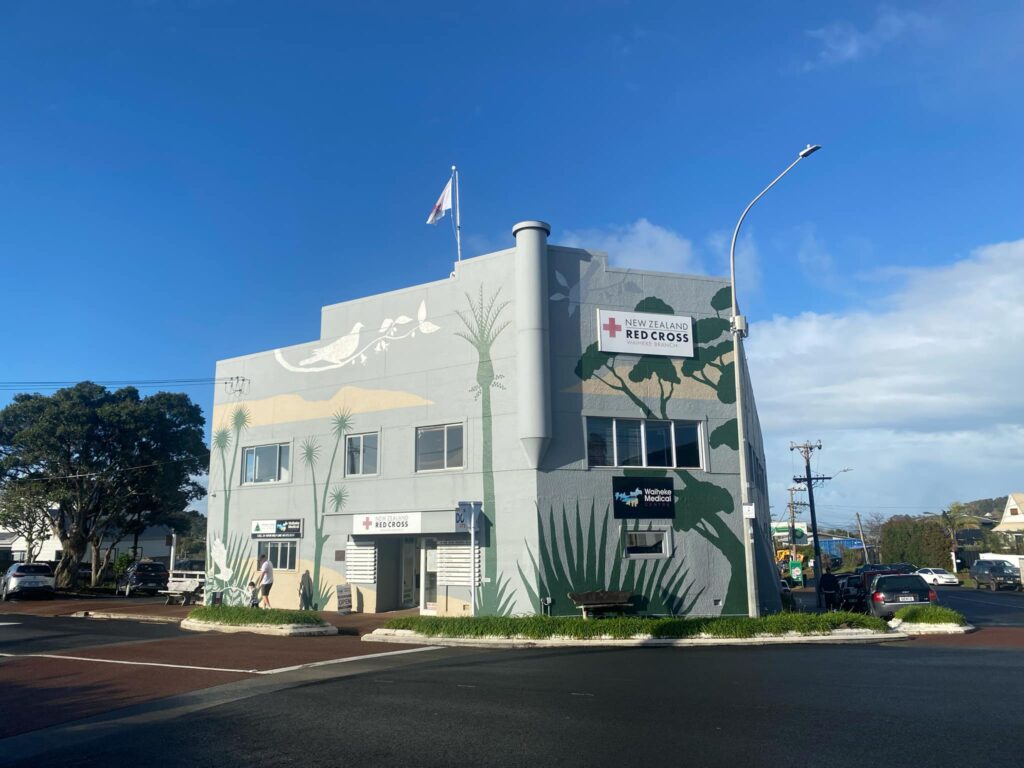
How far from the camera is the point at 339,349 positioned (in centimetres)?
2595

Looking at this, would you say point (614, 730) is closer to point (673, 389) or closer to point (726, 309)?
point (673, 389)

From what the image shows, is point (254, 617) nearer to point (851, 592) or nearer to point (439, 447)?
point (439, 447)

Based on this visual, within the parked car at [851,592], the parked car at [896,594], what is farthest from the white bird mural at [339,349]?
the parked car at [851,592]

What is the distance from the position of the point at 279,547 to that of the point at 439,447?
7.44 metres

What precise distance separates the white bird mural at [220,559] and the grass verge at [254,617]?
256 inches

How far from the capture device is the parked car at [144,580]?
39000mm

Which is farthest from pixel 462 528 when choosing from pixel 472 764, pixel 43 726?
pixel 472 764

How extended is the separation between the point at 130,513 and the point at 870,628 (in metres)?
41.5

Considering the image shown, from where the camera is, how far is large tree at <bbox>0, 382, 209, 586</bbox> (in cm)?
4206

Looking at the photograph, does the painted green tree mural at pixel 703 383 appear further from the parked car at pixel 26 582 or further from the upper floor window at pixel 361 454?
the parked car at pixel 26 582

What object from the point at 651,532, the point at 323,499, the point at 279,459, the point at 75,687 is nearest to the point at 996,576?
the point at 651,532

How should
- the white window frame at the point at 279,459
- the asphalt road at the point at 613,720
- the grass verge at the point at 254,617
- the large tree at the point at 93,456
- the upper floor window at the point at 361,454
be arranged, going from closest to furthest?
the asphalt road at the point at 613,720 → the grass verge at the point at 254,617 → the upper floor window at the point at 361,454 → the white window frame at the point at 279,459 → the large tree at the point at 93,456

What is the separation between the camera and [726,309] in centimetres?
2403

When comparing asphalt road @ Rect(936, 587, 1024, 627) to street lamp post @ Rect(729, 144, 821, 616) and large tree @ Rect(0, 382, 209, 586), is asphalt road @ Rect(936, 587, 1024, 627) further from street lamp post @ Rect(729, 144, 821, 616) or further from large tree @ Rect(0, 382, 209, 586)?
large tree @ Rect(0, 382, 209, 586)
